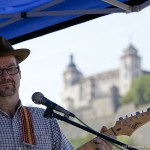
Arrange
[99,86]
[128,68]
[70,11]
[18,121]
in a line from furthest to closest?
[99,86], [128,68], [70,11], [18,121]

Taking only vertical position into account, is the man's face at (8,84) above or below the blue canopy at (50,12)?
below

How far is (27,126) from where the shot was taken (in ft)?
14.3

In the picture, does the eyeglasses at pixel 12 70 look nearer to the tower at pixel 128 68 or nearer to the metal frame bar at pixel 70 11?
the metal frame bar at pixel 70 11

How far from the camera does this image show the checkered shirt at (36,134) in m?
4.28

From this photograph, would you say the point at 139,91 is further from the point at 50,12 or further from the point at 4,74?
the point at 4,74

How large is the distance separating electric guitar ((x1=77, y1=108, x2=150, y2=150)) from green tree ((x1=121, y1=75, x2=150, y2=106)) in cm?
9166

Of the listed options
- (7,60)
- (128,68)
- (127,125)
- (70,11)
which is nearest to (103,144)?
(127,125)

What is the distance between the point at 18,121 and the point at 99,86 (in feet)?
353

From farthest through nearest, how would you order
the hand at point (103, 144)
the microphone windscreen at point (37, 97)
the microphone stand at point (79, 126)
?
the hand at point (103, 144)
the microphone windscreen at point (37, 97)
the microphone stand at point (79, 126)

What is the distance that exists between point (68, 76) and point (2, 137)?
108m

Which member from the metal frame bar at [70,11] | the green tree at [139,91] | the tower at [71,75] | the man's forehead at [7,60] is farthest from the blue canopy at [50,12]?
→ the tower at [71,75]

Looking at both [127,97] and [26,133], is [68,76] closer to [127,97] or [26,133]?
[127,97]

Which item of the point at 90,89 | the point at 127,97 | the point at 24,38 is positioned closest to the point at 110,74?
the point at 90,89

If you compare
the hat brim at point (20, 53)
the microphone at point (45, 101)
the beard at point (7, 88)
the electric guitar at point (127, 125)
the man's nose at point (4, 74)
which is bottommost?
the electric guitar at point (127, 125)
